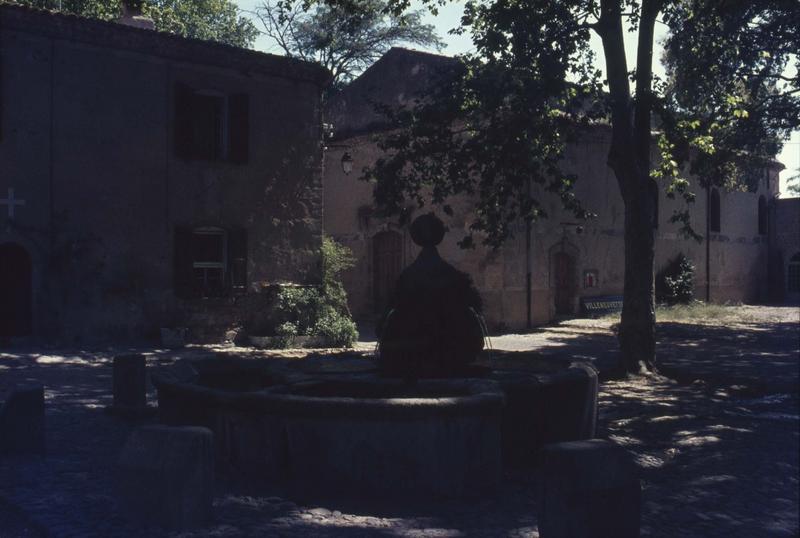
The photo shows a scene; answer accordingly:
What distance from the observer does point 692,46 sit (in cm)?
1362

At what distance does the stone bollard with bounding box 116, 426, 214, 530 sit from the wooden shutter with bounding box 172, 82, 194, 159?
11661 millimetres

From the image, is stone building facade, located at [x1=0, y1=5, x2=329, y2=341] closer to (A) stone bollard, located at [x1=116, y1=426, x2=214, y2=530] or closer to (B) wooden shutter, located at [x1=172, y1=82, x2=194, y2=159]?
(B) wooden shutter, located at [x1=172, y1=82, x2=194, y2=159]

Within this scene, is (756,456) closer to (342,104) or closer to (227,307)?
(227,307)

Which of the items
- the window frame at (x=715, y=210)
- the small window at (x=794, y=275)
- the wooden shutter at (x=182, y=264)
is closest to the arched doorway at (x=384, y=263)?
the wooden shutter at (x=182, y=264)

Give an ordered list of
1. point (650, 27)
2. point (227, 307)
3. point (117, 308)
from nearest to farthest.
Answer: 1. point (650, 27)
2. point (117, 308)
3. point (227, 307)

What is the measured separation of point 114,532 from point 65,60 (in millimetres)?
11962

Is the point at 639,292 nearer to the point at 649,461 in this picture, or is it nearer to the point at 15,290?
the point at 649,461

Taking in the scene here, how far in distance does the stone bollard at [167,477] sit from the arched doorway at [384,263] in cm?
1652

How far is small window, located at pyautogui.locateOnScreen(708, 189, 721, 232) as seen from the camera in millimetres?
27359

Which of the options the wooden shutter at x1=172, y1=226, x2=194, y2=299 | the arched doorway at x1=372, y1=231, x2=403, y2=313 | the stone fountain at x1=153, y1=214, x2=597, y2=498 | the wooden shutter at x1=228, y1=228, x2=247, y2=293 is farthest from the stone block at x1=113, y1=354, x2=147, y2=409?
the arched doorway at x1=372, y1=231, x2=403, y2=313

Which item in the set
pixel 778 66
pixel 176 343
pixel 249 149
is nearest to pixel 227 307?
pixel 176 343

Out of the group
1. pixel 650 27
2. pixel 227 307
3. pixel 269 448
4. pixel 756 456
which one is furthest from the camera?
pixel 227 307

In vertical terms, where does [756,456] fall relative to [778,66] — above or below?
below

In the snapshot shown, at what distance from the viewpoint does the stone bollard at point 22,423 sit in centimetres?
626
